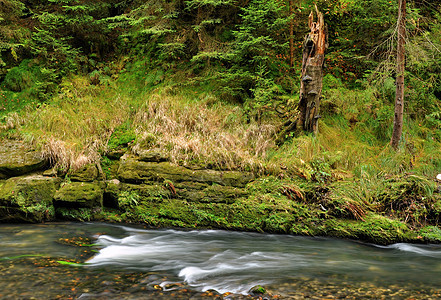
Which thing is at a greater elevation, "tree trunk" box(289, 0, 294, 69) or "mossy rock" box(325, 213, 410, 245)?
"tree trunk" box(289, 0, 294, 69)

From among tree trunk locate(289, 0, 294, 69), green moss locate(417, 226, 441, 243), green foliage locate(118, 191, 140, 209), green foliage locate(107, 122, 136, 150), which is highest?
tree trunk locate(289, 0, 294, 69)

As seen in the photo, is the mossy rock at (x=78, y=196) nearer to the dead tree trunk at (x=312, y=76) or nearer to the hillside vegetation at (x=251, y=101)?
the hillside vegetation at (x=251, y=101)

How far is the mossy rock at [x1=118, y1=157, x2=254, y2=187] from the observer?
6.97 metres

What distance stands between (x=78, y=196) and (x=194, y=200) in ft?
8.20

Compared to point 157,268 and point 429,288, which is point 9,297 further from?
point 429,288

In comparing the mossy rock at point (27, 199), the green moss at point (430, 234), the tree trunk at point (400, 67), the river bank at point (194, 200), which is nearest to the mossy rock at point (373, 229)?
the river bank at point (194, 200)

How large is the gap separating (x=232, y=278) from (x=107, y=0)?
11.8m

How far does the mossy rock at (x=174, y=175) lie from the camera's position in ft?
22.9

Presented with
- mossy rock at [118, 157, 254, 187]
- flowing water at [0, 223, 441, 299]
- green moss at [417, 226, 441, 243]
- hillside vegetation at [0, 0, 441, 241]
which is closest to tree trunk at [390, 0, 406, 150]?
hillside vegetation at [0, 0, 441, 241]

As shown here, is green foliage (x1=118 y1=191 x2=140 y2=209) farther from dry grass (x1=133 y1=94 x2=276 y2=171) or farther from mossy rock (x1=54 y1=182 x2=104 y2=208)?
dry grass (x1=133 y1=94 x2=276 y2=171)

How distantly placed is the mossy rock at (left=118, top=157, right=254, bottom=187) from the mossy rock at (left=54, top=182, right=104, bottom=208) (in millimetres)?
663

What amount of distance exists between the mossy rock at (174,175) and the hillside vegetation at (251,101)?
0.90 ft

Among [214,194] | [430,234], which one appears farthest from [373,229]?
[214,194]

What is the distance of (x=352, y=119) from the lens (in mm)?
9297
